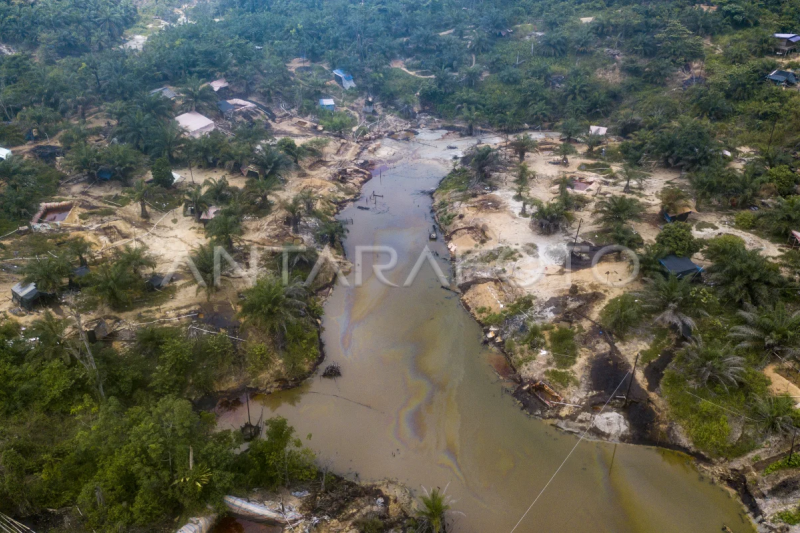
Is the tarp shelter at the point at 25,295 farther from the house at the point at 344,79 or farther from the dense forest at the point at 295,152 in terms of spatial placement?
the house at the point at 344,79

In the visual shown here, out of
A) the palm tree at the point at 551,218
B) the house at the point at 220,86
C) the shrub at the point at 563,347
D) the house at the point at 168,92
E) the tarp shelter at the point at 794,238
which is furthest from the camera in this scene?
the house at the point at 220,86

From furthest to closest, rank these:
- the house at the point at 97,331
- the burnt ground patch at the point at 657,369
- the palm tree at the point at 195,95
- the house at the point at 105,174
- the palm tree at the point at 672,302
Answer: the palm tree at the point at 195,95 → the house at the point at 105,174 → the palm tree at the point at 672,302 → the house at the point at 97,331 → the burnt ground patch at the point at 657,369

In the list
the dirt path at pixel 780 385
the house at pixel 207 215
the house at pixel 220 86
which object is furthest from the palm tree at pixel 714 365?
the house at pixel 220 86

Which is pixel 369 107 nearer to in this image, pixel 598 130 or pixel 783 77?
pixel 598 130

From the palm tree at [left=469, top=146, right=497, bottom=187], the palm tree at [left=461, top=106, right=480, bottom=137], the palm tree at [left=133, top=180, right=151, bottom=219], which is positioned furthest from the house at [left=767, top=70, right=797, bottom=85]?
the palm tree at [left=133, top=180, right=151, bottom=219]

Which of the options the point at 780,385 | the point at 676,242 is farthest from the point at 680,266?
the point at 780,385

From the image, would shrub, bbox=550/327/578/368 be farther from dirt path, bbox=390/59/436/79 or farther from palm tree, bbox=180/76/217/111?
dirt path, bbox=390/59/436/79
